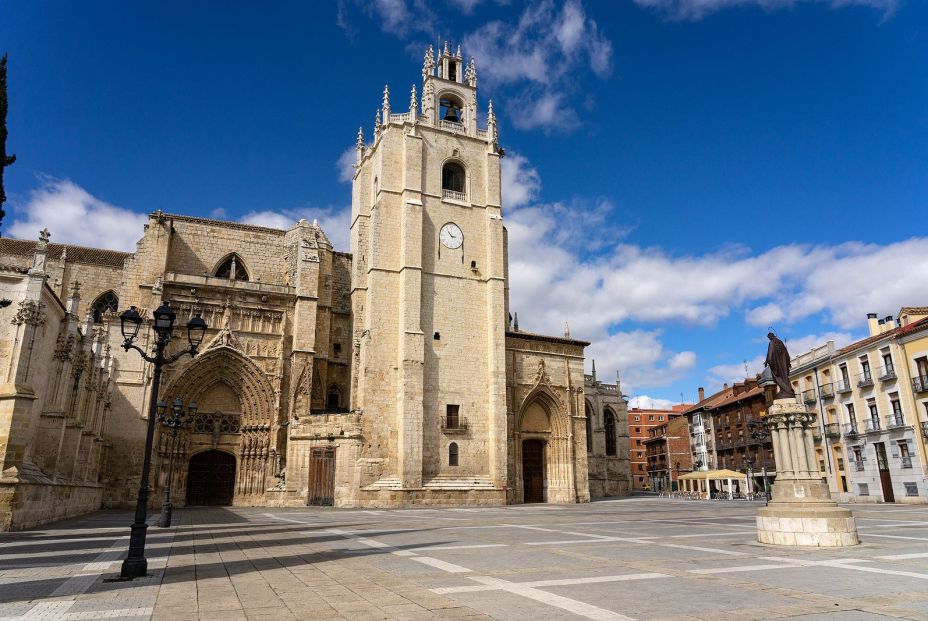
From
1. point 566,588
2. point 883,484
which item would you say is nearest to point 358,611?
point 566,588

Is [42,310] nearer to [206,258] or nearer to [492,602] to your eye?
[492,602]

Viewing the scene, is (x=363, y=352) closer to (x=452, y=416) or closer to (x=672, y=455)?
(x=452, y=416)

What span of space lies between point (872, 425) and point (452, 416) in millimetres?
21548

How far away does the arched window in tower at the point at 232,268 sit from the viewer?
32981 millimetres

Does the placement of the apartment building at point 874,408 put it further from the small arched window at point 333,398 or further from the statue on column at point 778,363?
the small arched window at point 333,398

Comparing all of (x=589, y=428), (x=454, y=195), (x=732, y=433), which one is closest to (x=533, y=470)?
(x=589, y=428)

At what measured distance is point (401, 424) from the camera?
27.4 meters

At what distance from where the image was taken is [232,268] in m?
32.6

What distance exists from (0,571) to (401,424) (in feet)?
66.1

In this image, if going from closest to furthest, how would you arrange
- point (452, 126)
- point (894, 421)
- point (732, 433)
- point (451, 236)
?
point (894, 421)
point (451, 236)
point (452, 126)
point (732, 433)

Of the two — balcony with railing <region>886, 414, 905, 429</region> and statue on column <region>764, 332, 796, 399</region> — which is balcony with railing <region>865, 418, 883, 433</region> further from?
statue on column <region>764, 332, 796, 399</region>

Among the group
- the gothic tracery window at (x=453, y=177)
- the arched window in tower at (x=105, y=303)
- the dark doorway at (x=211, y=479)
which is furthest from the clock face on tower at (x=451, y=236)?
the arched window in tower at (x=105, y=303)

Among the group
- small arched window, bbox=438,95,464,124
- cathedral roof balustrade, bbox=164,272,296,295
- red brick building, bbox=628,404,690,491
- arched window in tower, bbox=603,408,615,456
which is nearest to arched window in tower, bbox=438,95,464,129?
small arched window, bbox=438,95,464,124

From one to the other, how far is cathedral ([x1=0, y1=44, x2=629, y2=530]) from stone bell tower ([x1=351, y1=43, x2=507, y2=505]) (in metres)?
0.09
